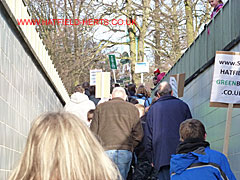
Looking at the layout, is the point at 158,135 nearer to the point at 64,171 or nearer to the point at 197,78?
the point at 197,78

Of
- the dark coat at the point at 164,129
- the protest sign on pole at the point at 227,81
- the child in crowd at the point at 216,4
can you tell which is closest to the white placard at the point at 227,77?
the protest sign on pole at the point at 227,81

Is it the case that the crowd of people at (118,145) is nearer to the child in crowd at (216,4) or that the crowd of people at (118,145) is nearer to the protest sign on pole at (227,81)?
the protest sign on pole at (227,81)

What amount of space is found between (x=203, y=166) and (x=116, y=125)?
270 cm

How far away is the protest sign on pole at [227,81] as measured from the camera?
600 centimetres

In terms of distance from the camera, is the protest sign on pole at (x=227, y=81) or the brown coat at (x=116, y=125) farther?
the brown coat at (x=116, y=125)

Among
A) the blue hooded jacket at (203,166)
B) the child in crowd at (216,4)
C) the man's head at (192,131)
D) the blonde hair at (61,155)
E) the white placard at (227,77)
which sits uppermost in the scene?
the child in crowd at (216,4)

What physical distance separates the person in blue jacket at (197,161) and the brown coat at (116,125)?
7.46 ft

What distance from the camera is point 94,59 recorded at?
86.7 feet

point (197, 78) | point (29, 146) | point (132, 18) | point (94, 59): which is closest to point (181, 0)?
point (132, 18)

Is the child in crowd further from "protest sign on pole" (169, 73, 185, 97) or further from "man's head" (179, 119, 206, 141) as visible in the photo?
"man's head" (179, 119, 206, 141)

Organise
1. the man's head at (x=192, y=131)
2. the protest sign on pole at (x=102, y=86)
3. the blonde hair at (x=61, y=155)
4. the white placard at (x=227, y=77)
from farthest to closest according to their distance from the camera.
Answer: the protest sign on pole at (x=102, y=86) < the white placard at (x=227, y=77) < the man's head at (x=192, y=131) < the blonde hair at (x=61, y=155)

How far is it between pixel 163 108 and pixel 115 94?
41.0 inches

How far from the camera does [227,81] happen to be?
6051mm

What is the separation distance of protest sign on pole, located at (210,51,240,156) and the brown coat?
194 cm
